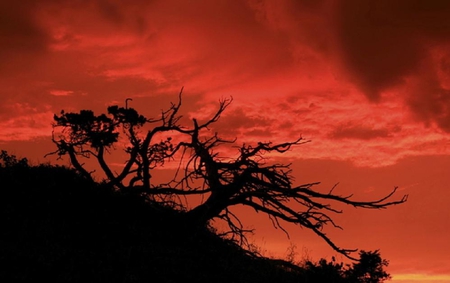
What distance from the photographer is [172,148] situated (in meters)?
21.6

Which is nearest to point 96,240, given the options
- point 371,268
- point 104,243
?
point 104,243

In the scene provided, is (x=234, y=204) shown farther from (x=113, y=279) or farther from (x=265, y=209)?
(x=113, y=279)

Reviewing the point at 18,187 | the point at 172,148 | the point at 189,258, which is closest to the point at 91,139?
the point at 172,148

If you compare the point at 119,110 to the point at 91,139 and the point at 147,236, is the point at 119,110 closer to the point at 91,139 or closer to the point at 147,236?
the point at 91,139

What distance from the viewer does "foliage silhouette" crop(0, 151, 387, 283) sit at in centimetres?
1334

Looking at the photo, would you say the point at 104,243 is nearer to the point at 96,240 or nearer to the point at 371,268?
the point at 96,240

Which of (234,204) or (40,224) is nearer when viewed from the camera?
(40,224)

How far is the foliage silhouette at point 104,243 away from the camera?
13.3 meters

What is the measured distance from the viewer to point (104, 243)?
1539 centimetres

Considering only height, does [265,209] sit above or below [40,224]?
above

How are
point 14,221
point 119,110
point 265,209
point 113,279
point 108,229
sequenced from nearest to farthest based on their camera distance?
point 113,279 → point 14,221 → point 108,229 → point 265,209 → point 119,110

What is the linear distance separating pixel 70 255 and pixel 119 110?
960cm

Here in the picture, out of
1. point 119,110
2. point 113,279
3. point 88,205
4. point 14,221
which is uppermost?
point 119,110

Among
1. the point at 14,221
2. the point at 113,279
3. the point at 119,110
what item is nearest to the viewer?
the point at 113,279
